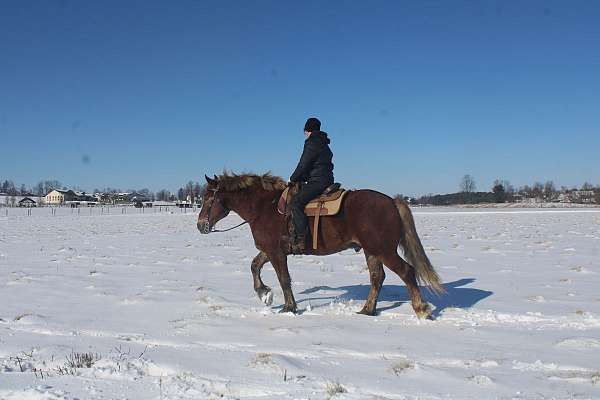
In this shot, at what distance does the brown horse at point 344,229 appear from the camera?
6.98m

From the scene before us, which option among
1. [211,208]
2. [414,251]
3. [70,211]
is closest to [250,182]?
[211,208]

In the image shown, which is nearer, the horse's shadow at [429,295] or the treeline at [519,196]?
the horse's shadow at [429,295]

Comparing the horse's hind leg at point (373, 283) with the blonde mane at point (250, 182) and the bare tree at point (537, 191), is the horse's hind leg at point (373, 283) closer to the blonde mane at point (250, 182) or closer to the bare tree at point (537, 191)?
the blonde mane at point (250, 182)

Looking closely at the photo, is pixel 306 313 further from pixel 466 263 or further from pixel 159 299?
pixel 466 263

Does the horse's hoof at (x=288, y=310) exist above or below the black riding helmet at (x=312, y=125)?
below

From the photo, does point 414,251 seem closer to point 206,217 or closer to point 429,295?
point 429,295

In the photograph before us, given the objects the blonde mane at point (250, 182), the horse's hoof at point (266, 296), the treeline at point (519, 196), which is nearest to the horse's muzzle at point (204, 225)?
the blonde mane at point (250, 182)

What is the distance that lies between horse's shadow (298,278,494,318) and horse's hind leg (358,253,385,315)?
0.20 metres

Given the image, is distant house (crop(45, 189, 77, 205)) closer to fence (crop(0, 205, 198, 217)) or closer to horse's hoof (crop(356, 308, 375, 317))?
fence (crop(0, 205, 198, 217))

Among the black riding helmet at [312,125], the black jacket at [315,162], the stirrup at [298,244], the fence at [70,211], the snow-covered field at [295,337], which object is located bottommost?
the snow-covered field at [295,337]

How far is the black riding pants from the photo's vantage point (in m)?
7.16

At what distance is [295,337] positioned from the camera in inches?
226

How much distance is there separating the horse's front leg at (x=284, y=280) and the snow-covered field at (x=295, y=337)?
0.80 feet

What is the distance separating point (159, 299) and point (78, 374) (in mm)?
3861
